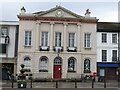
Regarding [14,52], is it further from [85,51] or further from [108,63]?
[108,63]

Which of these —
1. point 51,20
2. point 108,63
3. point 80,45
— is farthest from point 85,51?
point 51,20

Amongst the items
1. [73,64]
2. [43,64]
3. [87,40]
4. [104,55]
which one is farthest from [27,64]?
[104,55]

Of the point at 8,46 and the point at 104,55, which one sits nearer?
the point at 8,46

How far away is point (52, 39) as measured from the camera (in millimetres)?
43656

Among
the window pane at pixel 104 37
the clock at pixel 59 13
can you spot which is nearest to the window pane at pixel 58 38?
the clock at pixel 59 13

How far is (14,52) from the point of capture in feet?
148

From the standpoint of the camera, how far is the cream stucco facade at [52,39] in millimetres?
43125

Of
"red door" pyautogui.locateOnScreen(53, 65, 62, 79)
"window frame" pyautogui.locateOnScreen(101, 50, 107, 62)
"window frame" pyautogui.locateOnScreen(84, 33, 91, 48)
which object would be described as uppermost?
"window frame" pyautogui.locateOnScreen(84, 33, 91, 48)

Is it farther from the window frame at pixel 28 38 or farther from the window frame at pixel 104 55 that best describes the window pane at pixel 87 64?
the window frame at pixel 28 38

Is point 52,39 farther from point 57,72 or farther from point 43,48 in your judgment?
point 57,72

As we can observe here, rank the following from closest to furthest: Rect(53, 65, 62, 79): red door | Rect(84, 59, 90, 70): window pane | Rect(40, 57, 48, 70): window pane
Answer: Rect(53, 65, 62, 79): red door < Rect(40, 57, 48, 70): window pane < Rect(84, 59, 90, 70): window pane

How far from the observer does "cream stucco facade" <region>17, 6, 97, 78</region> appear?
43125 millimetres

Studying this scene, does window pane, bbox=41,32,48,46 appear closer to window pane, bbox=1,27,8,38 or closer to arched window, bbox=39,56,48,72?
arched window, bbox=39,56,48,72

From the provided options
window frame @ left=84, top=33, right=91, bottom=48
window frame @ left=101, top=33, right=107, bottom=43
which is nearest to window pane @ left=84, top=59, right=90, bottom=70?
window frame @ left=84, top=33, right=91, bottom=48
